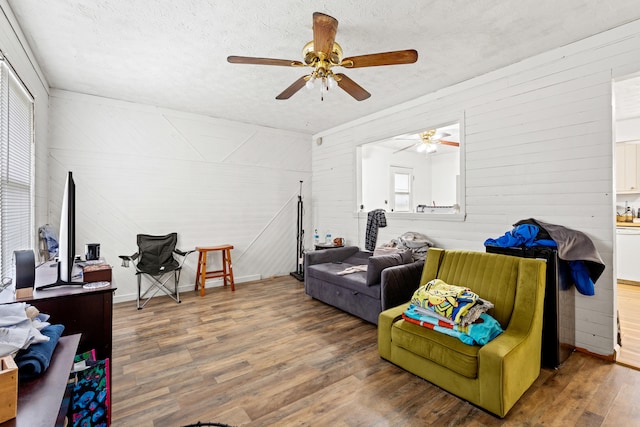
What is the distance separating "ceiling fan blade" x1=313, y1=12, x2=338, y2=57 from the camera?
1.91m

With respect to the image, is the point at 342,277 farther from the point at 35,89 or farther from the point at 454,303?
the point at 35,89

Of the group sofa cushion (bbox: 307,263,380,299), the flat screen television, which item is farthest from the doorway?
the flat screen television

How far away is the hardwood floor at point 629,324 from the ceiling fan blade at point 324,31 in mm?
3458

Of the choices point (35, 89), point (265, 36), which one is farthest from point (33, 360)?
point (35, 89)

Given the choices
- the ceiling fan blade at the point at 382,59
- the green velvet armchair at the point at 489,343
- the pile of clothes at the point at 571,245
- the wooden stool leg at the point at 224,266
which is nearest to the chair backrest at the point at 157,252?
the wooden stool leg at the point at 224,266

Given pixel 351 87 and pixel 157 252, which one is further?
pixel 157 252

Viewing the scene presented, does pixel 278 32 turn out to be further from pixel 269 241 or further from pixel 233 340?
pixel 269 241

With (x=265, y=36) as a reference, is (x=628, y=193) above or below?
below

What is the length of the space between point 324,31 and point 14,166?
2.77 m

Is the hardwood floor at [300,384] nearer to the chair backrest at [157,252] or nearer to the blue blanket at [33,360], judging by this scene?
the chair backrest at [157,252]

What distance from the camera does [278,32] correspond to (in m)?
2.50

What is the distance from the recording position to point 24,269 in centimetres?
181

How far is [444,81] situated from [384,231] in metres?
2.14

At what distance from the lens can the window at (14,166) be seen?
2.22 metres
